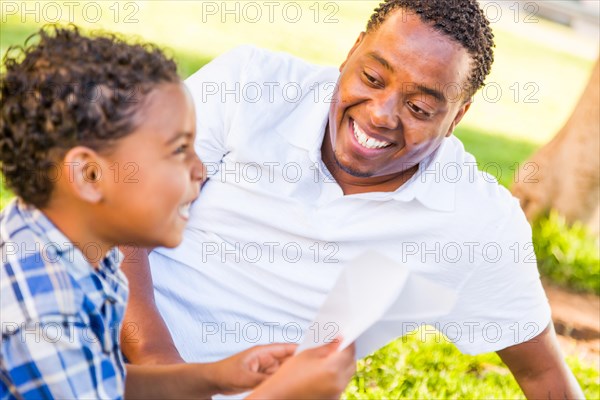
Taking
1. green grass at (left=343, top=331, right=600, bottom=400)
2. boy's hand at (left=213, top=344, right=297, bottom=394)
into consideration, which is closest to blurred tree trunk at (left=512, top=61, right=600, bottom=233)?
green grass at (left=343, top=331, right=600, bottom=400)

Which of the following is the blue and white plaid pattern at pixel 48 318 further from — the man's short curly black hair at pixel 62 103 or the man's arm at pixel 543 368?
the man's arm at pixel 543 368

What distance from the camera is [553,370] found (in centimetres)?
282

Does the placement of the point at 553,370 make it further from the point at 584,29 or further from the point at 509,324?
the point at 584,29

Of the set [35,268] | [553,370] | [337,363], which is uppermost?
[35,268]

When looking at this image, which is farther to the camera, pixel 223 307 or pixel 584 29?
pixel 584 29

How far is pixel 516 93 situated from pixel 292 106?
8.09 m

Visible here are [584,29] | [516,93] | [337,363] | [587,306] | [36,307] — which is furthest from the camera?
[584,29]

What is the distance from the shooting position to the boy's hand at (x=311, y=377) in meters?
1.82

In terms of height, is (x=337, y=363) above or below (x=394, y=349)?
above

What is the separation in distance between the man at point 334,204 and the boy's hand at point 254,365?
0.44m

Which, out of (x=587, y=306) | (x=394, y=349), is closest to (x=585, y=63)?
(x=587, y=306)

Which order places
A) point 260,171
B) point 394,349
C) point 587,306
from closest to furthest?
point 260,171
point 394,349
point 587,306

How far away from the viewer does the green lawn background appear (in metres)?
3.62

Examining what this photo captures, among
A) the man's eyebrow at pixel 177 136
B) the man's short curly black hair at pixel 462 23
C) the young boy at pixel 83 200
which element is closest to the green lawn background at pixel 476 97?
the man's short curly black hair at pixel 462 23
